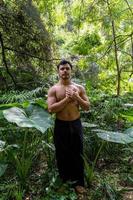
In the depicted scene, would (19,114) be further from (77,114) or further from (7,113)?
(77,114)

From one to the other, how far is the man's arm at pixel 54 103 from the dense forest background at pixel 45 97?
7.7 inches

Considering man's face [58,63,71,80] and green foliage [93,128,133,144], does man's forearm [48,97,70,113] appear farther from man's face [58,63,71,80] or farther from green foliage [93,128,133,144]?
green foliage [93,128,133,144]

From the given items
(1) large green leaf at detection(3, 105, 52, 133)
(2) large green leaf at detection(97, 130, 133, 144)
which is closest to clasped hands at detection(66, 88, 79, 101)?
(1) large green leaf at detection(3, 105, 52, 133)

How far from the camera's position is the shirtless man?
3.60 metres

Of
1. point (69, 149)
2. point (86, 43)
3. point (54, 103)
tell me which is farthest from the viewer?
point (86, 43)

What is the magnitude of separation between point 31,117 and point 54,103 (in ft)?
1.21

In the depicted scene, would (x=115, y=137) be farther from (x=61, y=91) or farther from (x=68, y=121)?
(x=61, y=91)

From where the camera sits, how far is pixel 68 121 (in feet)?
12.0

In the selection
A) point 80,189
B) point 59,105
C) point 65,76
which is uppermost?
point 65,76

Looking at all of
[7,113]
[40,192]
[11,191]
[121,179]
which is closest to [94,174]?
[121,179]

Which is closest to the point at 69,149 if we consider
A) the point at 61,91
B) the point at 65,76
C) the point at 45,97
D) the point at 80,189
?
the point at 80,189

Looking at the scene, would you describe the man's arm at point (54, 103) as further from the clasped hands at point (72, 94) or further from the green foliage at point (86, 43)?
the green foliage at point (86, 43)

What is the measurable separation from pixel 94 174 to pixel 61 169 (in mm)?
553

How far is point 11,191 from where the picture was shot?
380 centimetres
